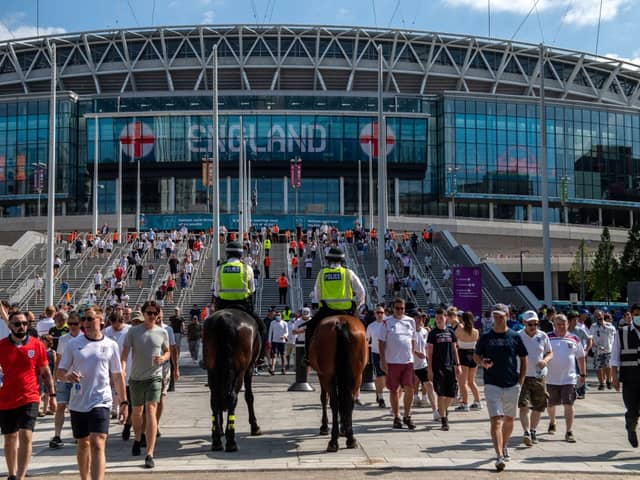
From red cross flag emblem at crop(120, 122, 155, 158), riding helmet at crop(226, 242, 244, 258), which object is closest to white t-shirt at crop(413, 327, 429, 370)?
riding helmet at crop(226, 242, 244, 258)

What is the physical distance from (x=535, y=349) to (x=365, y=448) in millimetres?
2790

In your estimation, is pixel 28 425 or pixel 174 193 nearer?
pixel 28 425

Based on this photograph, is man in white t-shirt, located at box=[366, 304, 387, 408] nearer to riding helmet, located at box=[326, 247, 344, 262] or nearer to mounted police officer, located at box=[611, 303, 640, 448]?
riding helmet, located at box=[326, 247, 344, 262]

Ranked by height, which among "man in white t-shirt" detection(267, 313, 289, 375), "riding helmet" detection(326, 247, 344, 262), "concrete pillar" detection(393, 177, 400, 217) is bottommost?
"man in white t-shirt" detection(267, 313, 289, 375)

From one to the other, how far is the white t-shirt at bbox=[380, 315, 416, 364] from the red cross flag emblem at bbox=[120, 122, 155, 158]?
2604 inches

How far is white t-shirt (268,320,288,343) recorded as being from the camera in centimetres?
2319

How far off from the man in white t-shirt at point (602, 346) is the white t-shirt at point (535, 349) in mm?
8591

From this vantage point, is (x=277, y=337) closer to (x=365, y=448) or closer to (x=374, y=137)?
(x=365, y=448)

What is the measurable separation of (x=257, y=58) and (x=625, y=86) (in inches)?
1768

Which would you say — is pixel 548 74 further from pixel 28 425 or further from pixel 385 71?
pixel 28 425

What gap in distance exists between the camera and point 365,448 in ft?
34.3

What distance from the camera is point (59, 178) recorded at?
77562 millimetres

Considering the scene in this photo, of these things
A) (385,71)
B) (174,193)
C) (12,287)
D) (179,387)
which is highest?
(385,71)

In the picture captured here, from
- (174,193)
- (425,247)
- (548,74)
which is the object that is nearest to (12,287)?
(425,247)
